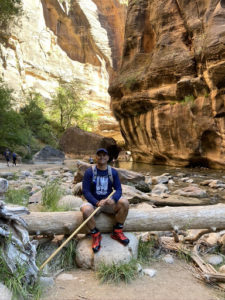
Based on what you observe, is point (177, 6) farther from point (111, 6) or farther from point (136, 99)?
point (111, 6)

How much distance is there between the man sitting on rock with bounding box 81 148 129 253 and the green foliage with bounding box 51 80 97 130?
37720 mm

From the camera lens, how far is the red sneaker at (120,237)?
2.95 m

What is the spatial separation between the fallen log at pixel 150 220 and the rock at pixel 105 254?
0.78 feet

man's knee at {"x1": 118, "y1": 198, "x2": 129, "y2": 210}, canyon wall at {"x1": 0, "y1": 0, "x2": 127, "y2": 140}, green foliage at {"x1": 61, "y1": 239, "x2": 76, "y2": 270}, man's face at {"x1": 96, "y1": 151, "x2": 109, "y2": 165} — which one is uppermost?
canyon wall at {"x1": 0, "y1": 0, "x2": 127, "y2": 140}

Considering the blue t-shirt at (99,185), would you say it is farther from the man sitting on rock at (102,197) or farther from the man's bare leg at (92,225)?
the man's bare leg at (92,225)

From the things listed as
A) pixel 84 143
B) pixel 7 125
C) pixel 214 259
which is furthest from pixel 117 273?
pixel 84 143

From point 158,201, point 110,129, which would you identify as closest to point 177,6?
point 158,201

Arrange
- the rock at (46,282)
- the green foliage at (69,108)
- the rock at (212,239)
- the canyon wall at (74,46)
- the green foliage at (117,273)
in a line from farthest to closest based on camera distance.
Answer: the canyon wall at (74,46) < the green foliage at (69,108) < the rock at (212,239) < the green foliage at (117,273) < the rock at (46,282)

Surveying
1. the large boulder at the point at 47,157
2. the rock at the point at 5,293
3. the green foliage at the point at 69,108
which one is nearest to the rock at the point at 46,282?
the rock at the point at 5,293

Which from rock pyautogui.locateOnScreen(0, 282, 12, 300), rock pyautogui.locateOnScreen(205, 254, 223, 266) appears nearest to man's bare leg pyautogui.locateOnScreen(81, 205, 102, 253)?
rock pyautogui.locateOnScreen(0, 282, 12, 300)

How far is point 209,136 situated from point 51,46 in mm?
39913

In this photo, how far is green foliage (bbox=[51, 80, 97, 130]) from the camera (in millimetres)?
39719

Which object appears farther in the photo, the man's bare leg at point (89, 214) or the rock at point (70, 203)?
the rock at point (70, 203)

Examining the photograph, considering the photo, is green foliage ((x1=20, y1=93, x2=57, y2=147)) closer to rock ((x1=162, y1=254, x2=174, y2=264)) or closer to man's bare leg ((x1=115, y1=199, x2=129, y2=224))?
man's bare leg ((x1=115, y1=199, x2=129, y2=224))
